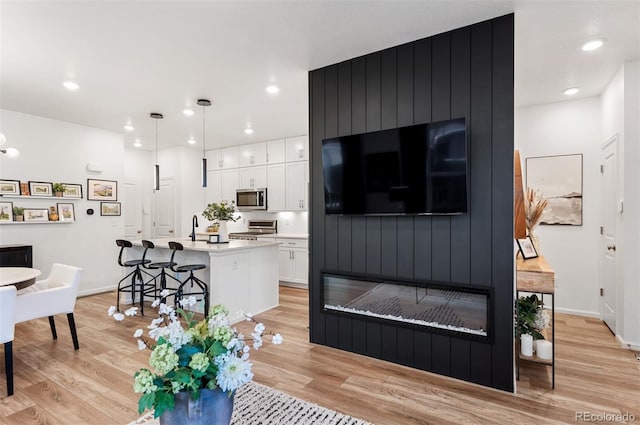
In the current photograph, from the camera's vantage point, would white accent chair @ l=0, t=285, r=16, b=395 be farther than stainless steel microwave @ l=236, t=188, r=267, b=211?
No

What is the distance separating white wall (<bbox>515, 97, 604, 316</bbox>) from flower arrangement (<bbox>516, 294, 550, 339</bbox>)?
2027mm

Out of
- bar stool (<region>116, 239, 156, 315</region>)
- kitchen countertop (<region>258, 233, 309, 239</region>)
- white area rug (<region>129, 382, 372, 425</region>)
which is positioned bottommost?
white area rug (<region>129, 382, 372, 425</region>)

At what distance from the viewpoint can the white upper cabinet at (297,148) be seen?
6.36 m

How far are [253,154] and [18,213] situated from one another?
3851mm

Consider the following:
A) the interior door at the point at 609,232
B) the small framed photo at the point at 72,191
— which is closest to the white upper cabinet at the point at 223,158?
the small framed photo at the point at 72,191

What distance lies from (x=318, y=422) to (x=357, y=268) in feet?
4.61

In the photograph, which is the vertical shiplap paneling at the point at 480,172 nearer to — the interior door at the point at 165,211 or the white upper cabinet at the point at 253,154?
the white upper cabinet at the point at 253,154

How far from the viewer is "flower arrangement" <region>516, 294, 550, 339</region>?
2.81 meters

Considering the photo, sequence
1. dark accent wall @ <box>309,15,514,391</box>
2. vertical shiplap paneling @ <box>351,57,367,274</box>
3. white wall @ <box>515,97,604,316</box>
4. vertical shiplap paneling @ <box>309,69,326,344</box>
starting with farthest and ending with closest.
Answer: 1. white wall @ <box>515,97,604,316</box>
2. vertical shiplap paneling @ <box>309,69,326,344</box>
3. vertical shiplap paneling @ <box>351,57,367,274</box>
4. dark accent wall @ <box>309,15,514,391</box>

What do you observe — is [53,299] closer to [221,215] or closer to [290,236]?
[221,215]

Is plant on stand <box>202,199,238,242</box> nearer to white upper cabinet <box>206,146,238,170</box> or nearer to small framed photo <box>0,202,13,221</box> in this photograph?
small framed photo <box>0,202,13,221</box>

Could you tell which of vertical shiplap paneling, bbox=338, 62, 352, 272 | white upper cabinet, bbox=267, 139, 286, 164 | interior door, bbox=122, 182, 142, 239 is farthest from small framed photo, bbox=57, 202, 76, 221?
vertical shiplap paneling, bbox=338, 62, 352, 272

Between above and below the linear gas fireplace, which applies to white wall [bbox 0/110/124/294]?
above

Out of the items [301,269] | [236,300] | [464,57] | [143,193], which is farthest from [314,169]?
[143,193]
